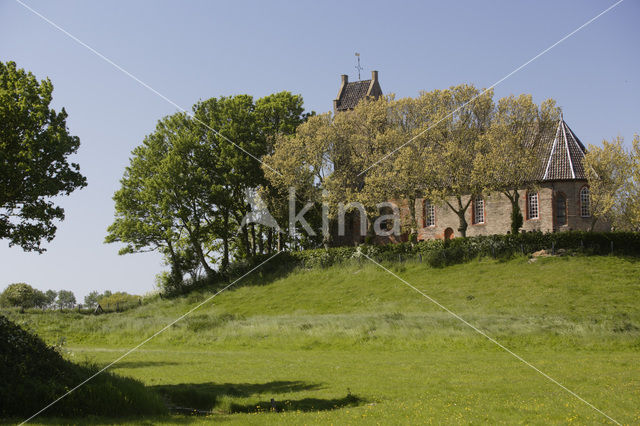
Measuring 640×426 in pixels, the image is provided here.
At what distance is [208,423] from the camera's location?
16516 mm

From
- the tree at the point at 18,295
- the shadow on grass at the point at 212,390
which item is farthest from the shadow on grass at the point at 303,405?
the tree at the point at 18,295

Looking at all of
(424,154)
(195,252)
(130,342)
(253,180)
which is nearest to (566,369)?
(130,342)

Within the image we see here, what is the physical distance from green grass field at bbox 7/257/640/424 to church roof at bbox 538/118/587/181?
15.6 m

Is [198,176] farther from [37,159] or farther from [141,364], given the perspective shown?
[141,364]

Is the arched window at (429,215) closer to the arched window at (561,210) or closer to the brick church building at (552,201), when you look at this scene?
the brick church building at (552,201)

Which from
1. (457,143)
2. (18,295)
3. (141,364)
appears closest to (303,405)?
(141,364)

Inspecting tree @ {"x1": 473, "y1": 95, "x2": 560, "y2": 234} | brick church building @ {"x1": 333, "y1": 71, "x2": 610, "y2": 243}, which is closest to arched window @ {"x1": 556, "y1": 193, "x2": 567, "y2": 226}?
brick church building @ {"x1": 333, "y1": 71, "x2": 610, "y2": 243}

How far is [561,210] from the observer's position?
210 feet

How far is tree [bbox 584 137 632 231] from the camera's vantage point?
59.3m

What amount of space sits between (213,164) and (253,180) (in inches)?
196

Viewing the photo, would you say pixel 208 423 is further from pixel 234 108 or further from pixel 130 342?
pixel 234 108

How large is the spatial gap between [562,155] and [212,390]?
5381cm

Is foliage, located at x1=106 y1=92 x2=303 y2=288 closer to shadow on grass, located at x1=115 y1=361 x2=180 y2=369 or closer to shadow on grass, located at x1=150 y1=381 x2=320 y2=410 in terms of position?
shadow on grass, located at x1=115 y1=361 x2=180 y2=369

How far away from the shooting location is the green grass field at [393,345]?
61.0 feet
